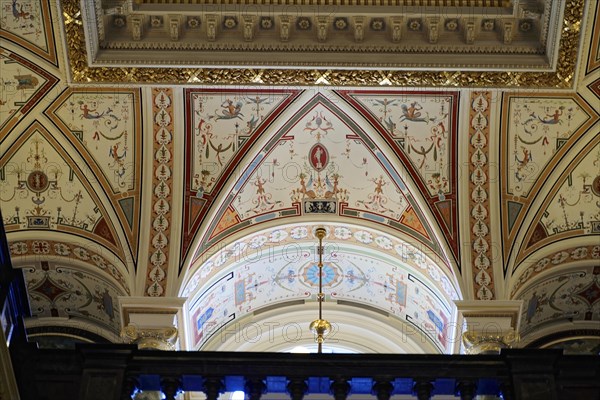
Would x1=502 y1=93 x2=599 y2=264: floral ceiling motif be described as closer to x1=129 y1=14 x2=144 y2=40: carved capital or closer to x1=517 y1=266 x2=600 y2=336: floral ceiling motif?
x1=517 y1=266 x2=600 y2=336: floral ceiling motif

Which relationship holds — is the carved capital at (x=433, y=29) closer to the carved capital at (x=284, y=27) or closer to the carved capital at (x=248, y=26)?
the carved capital at (x=284, y=27)

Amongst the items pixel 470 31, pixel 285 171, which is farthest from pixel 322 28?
pixel 285 171

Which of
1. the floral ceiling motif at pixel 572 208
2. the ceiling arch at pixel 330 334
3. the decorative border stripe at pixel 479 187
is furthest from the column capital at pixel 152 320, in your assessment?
the floral ceiling motif at pixel 572 208

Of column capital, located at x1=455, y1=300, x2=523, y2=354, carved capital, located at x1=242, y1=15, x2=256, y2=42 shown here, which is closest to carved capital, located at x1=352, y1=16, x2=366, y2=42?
carved capital, located at x1=242, y1=15, x2=256, y2=42

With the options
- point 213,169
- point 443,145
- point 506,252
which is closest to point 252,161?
point 213,169

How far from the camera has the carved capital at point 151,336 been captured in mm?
12758

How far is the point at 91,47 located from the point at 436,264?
5.33 m

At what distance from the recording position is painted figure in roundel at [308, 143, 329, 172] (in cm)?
1419

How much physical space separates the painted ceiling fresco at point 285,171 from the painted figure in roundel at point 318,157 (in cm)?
2

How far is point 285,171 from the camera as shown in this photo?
14.3 meters

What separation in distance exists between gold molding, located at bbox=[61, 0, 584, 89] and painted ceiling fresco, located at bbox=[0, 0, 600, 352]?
3 centimetres

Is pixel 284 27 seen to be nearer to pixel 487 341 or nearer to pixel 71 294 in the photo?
pixel 487 341

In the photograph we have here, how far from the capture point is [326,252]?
15.3 meters

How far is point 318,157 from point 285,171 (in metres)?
0.49
